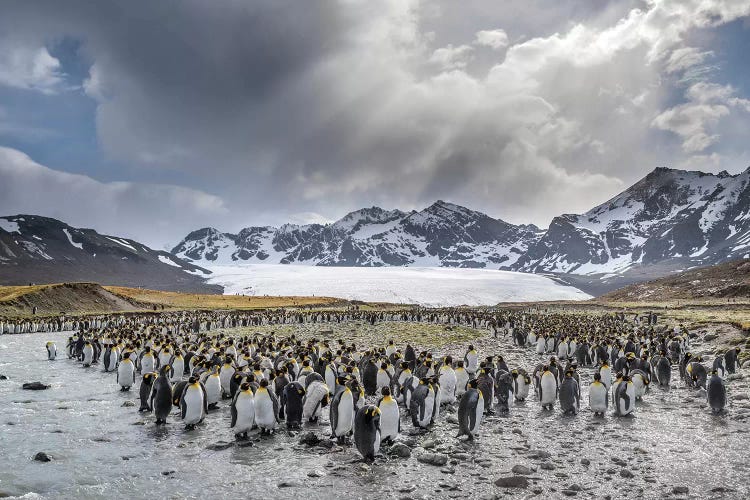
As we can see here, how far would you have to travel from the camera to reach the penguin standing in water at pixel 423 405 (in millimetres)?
10156

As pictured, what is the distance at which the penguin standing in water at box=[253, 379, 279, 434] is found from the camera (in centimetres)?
966

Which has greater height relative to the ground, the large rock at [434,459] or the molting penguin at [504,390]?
the molting penguin at [504,390]

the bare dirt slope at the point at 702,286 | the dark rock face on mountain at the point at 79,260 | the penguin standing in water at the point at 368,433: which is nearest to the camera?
the penguin standing in water at the point at 368,433

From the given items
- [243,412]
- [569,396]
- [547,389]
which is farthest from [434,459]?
[547,389]

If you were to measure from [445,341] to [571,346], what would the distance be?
8346 mm

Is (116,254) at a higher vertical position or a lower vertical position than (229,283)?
higher

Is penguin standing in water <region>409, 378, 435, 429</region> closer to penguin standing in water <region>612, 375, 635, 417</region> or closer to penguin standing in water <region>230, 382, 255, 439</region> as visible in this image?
penguin standing in water <region>230, 382, 255, 439</region>

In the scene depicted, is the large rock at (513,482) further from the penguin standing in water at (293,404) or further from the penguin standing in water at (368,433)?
the penguin standing in water at (293,404)

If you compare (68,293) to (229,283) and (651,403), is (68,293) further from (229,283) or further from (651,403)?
(229,283)

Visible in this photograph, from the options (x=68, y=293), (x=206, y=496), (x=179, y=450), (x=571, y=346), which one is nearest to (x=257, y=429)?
(x=179, y=450)

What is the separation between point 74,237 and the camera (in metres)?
169

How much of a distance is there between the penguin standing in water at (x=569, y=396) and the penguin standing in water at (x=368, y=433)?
530 centimetres

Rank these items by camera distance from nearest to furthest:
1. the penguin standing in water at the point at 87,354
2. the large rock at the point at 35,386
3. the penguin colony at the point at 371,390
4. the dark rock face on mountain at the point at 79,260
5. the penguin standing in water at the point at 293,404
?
the penguin colony at the point at 371,390 < the penguin standing in water at the point at 293,404 < the large rock at the point at 35,386 < the penguin standing in water at the point at 87,354 < the dark rock face on mountain at the point at 79,260

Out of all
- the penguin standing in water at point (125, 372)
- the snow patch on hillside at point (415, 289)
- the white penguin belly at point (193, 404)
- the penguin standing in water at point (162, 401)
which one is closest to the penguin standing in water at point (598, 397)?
the white penguin belly at point (193, 404)
